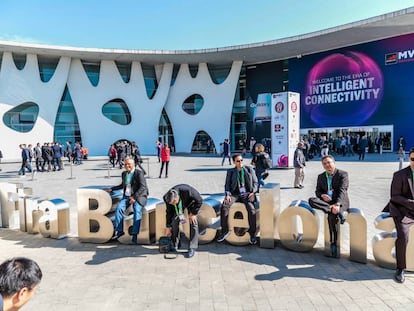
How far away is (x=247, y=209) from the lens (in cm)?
565

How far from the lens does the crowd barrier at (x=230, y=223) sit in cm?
484

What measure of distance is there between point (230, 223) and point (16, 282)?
4247 millimetres

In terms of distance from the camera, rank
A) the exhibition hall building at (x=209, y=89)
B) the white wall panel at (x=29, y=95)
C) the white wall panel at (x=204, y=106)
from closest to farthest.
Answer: the exhibition hall building at (x=209, y=89)
the white wall panel at (x=29, y=95)
the white wall panel at (x=204, y=106)

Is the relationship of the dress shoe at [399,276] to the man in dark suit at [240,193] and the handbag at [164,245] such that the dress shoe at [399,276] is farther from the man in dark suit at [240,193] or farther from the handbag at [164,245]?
the handbag at [164,245]

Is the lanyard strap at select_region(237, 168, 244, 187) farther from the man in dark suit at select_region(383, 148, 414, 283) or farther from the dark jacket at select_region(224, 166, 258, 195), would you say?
the man in dark suit at select_region(383, 148, 414, 283)

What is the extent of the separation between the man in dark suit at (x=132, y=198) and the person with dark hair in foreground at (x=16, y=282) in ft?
12.8

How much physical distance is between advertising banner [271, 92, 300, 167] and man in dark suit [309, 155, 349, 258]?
12182 millimetres

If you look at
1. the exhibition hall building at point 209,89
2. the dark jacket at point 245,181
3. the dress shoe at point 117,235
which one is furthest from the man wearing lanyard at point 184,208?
the exhibition hall building at point 209,89

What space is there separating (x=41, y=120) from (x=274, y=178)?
91.2 ft

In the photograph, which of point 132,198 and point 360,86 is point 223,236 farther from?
point 360,86

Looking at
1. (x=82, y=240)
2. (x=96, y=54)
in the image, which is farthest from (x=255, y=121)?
(x=82, y=240)

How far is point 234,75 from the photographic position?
37.7 m

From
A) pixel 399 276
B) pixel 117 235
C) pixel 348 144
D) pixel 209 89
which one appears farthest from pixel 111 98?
pixel 399 276

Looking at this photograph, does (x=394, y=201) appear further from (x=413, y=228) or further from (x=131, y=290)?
(x=131, y=290)
